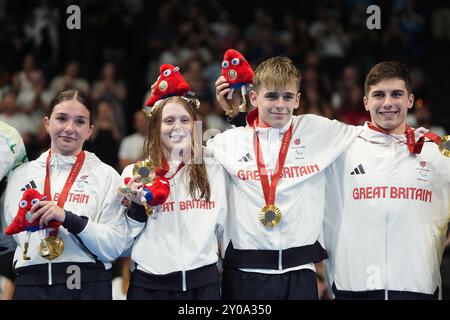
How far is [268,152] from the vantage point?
5.30 m

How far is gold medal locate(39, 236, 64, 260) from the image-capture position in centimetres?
510

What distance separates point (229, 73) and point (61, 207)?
4.90 feet

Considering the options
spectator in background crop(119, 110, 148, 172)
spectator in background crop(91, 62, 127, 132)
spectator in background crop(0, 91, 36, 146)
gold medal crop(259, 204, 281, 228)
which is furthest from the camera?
spectator in background crop(91, 62, 127, 132)

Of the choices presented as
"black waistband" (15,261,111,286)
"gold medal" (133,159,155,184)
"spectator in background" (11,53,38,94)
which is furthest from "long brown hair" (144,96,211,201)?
"spectator in background" (11,53,38,94)

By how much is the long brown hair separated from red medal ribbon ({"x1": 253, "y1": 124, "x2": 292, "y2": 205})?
0.36 m

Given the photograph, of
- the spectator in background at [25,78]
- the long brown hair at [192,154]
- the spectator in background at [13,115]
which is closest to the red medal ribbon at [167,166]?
the long brown hair at [192,154]

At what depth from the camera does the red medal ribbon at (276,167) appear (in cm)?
512

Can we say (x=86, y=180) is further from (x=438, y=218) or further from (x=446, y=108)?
(x=446, y=108)

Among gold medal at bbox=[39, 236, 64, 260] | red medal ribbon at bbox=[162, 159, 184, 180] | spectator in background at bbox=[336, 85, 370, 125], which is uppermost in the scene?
spectator in background at bbox=[336, 85, 370, 125]

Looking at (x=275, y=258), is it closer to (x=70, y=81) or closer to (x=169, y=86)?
(x=169, y=86)

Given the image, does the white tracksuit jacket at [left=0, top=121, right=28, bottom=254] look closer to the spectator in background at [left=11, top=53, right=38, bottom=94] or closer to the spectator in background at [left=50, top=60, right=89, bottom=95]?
the spectator in background at [left=50, top=60, right=89, bottom=95]

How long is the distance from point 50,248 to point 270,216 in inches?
56.2

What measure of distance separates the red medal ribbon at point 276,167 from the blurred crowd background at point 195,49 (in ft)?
15.5
